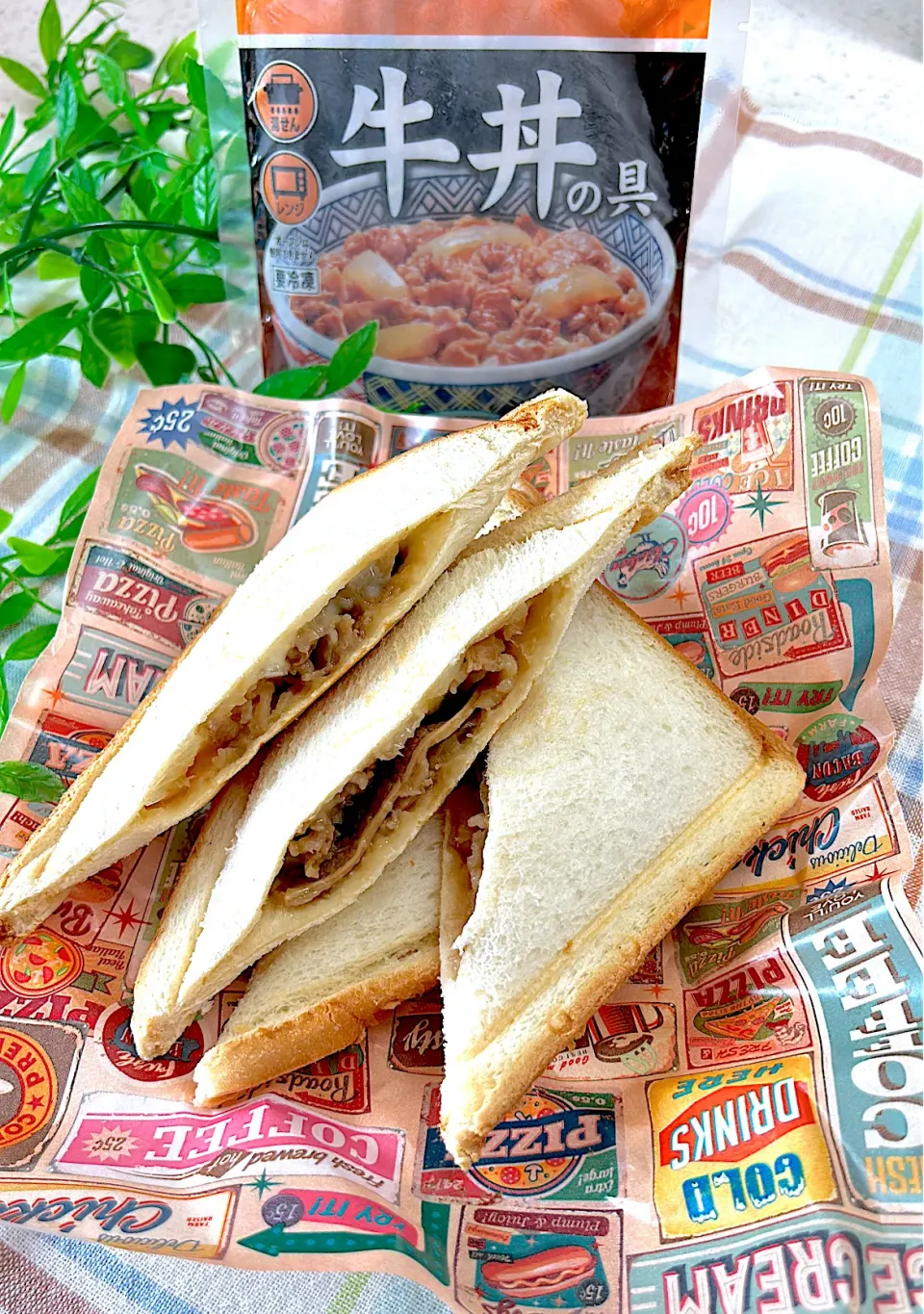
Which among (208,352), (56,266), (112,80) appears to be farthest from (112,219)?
(112,80)

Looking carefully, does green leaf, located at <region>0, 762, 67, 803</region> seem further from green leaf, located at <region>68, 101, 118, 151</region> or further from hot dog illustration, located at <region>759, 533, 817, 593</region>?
green leaf, located at <region>68, 101, 118, 151</region>

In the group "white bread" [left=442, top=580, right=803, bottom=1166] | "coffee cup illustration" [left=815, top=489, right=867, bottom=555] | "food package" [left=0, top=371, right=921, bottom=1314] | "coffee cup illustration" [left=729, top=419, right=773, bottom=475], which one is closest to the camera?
"food package" [left=0, top=371, right=921, bottom=1314]

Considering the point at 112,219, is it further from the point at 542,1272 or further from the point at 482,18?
the point at 542,1272

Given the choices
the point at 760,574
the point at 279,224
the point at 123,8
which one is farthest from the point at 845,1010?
the point at 123,8

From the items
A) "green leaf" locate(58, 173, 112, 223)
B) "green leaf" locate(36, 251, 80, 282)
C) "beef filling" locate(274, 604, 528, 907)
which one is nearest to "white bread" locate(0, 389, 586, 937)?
"beef filling" locate(274, 604, 528, 907)

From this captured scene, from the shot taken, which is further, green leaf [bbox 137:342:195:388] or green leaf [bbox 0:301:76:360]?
green leaf [bbox 137:342:195:388]

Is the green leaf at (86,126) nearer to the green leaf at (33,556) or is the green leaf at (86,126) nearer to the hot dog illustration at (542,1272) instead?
the green leaf at (33,556)

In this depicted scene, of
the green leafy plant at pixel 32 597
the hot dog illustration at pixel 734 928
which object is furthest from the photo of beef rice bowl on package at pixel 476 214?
the hot dog illustration at pixel 734 928
